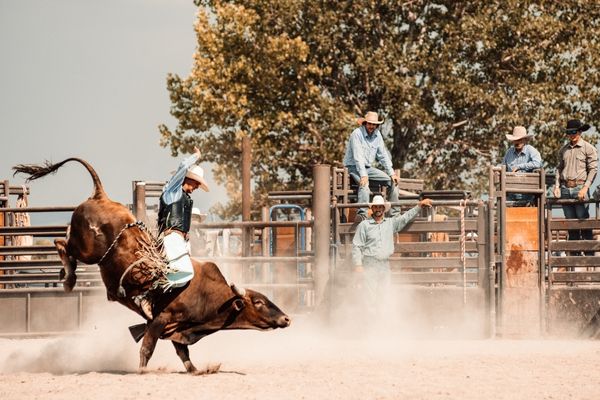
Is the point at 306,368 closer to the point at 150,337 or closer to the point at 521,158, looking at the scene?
the point at 150,337

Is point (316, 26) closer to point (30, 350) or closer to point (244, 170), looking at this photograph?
point (244, 170)

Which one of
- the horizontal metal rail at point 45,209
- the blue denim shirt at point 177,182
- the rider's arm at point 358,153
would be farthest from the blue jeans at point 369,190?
the blue denim shirt at point 177,182

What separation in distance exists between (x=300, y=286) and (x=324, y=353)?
230 cm

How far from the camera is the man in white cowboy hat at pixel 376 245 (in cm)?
1478

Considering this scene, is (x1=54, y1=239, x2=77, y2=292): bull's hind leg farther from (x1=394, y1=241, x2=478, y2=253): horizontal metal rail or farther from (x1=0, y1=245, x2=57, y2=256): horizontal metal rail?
(x1=0, y1=245, x2=57, y2=256): horizontal metal rail

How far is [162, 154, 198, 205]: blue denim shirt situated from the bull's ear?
1.11m

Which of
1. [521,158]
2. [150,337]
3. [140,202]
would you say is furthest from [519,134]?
[150,337]

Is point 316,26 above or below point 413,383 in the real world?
above

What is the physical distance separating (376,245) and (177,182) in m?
4.02

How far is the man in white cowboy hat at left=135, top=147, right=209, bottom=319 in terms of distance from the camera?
11.4 metres

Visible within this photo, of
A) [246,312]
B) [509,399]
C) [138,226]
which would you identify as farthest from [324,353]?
[509,399]

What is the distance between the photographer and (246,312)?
38.4 ft

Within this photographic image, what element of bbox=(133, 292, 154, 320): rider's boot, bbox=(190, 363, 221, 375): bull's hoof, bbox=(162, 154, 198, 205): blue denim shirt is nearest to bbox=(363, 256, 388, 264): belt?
bbox=(190, 363, 221, 375): bull's hoof

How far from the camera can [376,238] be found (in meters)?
14.8
